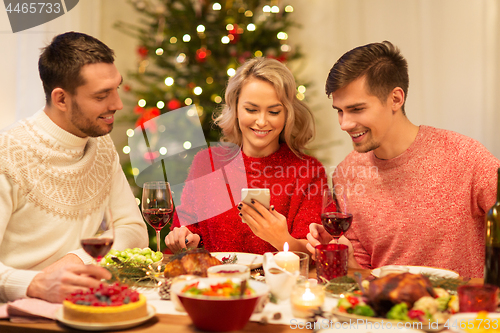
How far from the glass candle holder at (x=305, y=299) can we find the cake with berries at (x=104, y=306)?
35cm

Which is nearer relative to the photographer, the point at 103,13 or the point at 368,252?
the point at 368,252

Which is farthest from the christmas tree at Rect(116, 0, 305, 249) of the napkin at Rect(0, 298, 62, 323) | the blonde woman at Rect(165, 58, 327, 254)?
the napkin at Rect(0, 298, 62, 323)

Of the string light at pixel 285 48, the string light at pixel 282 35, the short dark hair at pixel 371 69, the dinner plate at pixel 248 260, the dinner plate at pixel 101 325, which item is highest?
the string light at pixel 282 35

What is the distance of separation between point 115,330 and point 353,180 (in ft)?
4.56

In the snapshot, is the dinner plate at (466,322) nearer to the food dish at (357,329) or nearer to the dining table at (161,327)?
the food dish at (357,329)

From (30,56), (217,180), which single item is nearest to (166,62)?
(30,56)

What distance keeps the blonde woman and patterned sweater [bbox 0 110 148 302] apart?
56 cm

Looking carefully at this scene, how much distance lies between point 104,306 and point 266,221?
88 cm

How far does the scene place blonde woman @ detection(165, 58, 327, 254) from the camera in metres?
2.22

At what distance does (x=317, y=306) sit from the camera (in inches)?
42.7

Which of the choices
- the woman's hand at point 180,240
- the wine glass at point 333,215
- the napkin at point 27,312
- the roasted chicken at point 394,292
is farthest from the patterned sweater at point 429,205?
the napkin at point 27,312

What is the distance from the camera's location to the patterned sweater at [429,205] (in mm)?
1921

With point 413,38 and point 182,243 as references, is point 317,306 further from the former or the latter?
point 413,38

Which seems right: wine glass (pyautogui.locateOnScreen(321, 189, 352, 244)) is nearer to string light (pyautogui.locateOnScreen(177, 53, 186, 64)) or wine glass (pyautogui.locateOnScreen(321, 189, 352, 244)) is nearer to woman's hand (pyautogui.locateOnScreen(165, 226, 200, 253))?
woman's hand (pyautogui.locateOnScreen(165, 226, 200, 253))
